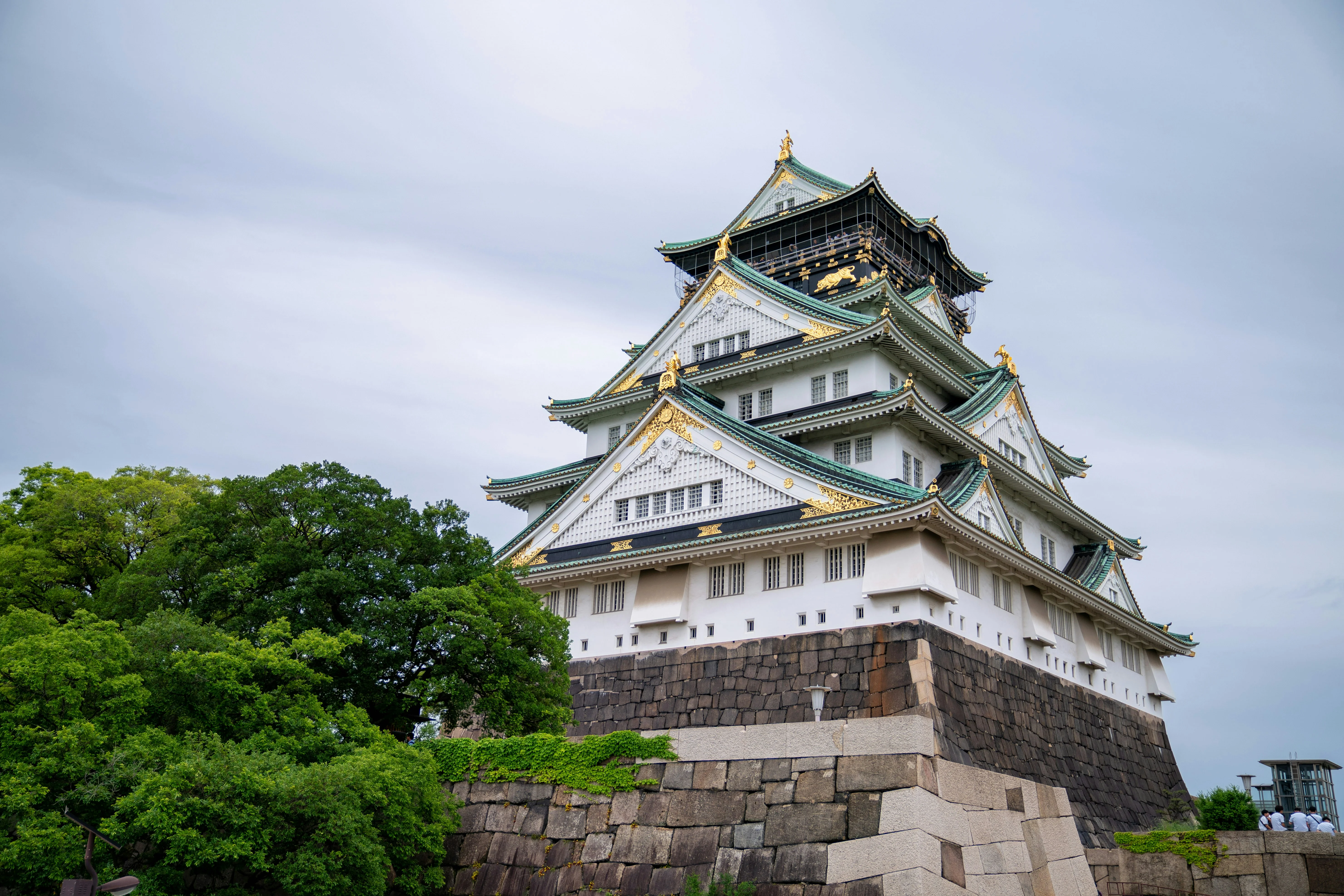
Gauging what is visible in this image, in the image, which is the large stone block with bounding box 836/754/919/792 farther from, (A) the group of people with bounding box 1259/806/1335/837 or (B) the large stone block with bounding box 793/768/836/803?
(A) the group of people with bounding box 1259/806/1335/837

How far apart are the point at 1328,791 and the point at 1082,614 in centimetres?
838

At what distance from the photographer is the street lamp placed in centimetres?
1471

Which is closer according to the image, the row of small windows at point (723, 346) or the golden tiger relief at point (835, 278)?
the row of small windows at point (723, 346)

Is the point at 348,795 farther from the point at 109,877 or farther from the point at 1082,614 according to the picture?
the point at 1082,614

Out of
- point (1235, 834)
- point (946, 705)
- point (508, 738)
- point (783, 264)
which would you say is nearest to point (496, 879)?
point (508, 738)

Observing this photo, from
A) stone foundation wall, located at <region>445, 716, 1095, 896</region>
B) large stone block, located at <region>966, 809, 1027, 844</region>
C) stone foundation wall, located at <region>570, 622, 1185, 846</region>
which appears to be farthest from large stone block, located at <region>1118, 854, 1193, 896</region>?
large stone block, located at <region>966, 809, 1027, 844</region>

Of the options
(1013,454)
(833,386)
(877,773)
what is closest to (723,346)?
(833,386)

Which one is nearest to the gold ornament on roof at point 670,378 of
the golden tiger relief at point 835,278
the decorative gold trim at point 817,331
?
the decorative gold trim at point 817,331

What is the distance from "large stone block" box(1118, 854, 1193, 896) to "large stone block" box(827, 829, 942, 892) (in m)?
7.50

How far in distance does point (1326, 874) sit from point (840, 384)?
17.6m

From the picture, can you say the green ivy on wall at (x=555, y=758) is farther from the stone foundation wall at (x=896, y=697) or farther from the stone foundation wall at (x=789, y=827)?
the stone foundation wall at (x=896, y=697)

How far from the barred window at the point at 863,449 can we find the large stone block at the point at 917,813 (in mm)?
14825

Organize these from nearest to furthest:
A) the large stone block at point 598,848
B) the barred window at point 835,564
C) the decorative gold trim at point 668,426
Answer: the large stone block at point 598,848 < the barred window at point 835,564 < the decorative gold trim at point 668,426

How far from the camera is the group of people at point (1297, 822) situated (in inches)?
855
